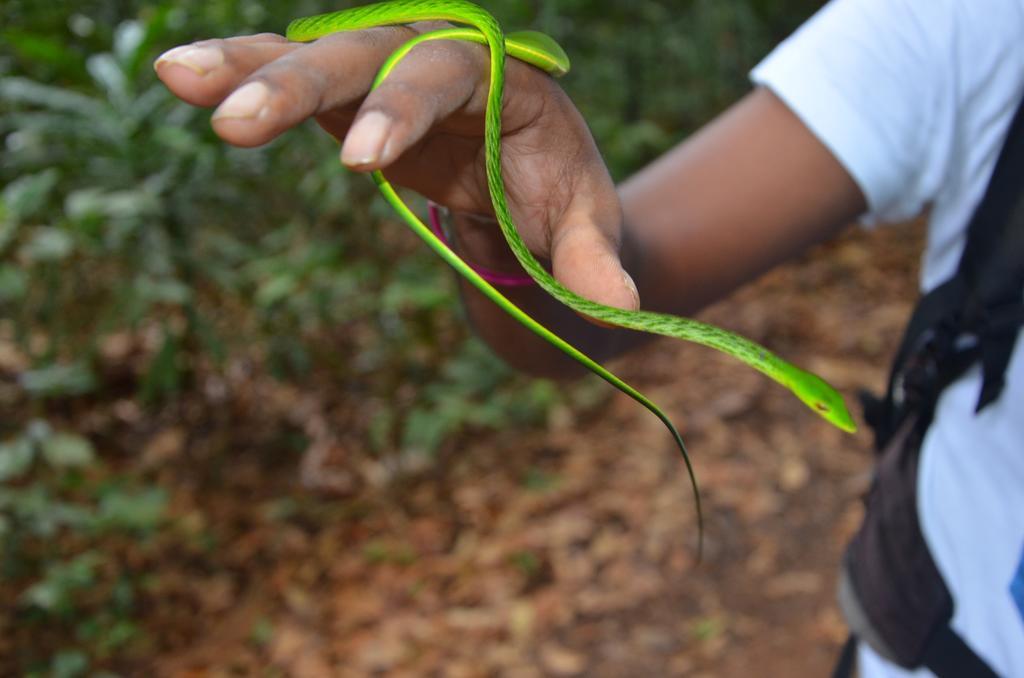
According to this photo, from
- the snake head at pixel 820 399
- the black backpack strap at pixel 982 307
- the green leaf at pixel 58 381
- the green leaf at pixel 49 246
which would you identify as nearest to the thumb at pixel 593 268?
the snake head at pixel 820 399

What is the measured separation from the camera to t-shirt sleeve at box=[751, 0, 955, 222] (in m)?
1.24

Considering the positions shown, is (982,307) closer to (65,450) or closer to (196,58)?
(196,58)

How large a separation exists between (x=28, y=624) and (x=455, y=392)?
161cm

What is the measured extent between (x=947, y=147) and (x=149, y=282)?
2.39 m

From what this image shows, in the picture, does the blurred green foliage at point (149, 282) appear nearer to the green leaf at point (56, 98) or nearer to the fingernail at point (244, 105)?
the green leaf at point (56, 98)

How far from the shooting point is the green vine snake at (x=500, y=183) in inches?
28.4

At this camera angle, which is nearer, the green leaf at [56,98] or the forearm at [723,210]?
the forearm at [723,210]

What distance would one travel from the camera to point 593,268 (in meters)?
0.71

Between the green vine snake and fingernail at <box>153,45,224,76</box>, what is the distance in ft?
0.43

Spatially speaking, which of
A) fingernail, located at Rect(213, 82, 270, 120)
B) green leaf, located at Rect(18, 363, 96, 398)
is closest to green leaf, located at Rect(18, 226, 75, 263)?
green leaf, located at Rect(18, 363, 96, 398)

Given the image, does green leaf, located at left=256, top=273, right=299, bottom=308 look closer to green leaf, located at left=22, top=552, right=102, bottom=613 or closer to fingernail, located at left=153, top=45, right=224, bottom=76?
green leaf, located at left=22, top=552, right=102, bottom=613

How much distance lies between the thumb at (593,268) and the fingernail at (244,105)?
27cm

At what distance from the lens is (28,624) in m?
2.65

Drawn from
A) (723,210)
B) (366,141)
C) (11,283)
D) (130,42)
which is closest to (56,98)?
(130,42)
